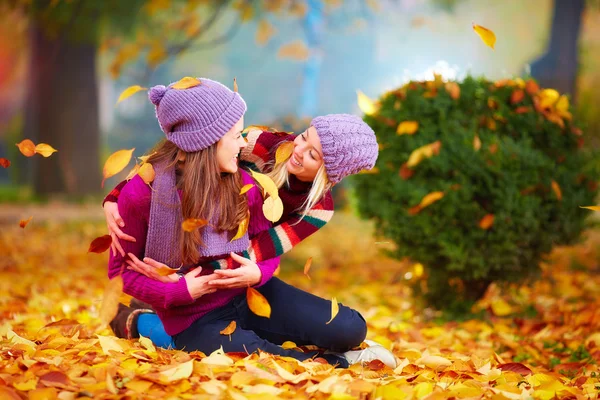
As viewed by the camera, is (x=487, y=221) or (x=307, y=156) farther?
(x=487, y=221)

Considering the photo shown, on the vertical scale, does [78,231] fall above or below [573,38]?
below

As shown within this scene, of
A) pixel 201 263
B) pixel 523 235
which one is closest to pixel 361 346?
pixel 201 263

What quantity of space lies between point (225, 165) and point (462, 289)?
7.13ft

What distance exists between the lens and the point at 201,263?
8.04ft

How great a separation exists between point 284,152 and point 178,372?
0.94 meters

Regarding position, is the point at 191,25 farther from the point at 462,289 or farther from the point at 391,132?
the point at 462,289

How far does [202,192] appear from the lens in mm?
2301

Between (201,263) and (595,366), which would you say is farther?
(595,366)

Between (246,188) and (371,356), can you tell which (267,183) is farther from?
(371,356)

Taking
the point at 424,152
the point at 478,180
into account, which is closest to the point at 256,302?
the point at 424,152

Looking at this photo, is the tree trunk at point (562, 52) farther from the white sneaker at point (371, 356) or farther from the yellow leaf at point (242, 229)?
→ the yellow leaf at point (242, 229)

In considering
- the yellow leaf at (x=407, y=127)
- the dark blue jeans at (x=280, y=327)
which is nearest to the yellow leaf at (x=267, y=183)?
the dark blue jeans at (x=280, y=327)

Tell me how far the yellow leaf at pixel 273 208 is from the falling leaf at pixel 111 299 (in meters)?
0.61

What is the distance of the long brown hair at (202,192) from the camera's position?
2301 millimetres
